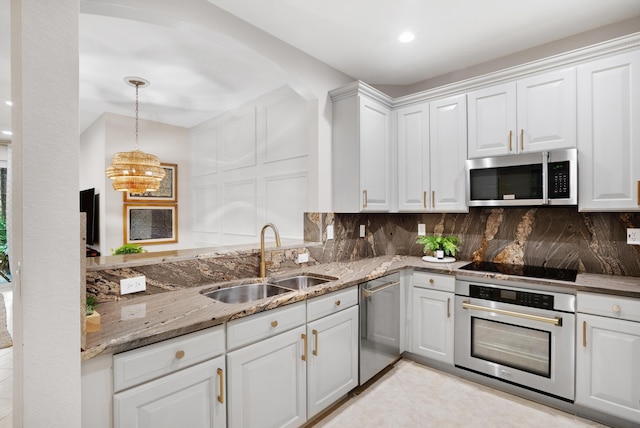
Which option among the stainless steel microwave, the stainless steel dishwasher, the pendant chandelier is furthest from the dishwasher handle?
the pendant chandelier

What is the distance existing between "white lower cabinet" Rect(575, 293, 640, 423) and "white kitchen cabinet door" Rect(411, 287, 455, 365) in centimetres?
81

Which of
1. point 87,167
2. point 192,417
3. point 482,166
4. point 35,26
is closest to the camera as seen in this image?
point 35,26

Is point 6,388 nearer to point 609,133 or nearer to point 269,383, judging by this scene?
point 269,383

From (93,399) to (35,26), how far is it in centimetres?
126

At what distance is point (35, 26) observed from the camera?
101cm

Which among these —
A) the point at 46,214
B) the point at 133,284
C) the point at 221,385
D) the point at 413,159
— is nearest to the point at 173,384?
the point at 221,385

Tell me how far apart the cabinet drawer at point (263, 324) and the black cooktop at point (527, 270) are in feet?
5.03

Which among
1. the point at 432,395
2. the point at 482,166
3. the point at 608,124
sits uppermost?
the point at 608,124

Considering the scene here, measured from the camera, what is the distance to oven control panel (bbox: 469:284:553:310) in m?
2.16

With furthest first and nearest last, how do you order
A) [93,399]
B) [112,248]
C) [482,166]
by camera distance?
[112,248] < [482,166] < [93,399]

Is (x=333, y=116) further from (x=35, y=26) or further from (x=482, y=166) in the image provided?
(x=35, y=26)

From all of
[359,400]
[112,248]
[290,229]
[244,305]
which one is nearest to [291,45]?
[290,229]

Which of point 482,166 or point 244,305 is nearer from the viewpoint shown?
point 244,305

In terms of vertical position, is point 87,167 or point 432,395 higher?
point 87,167
